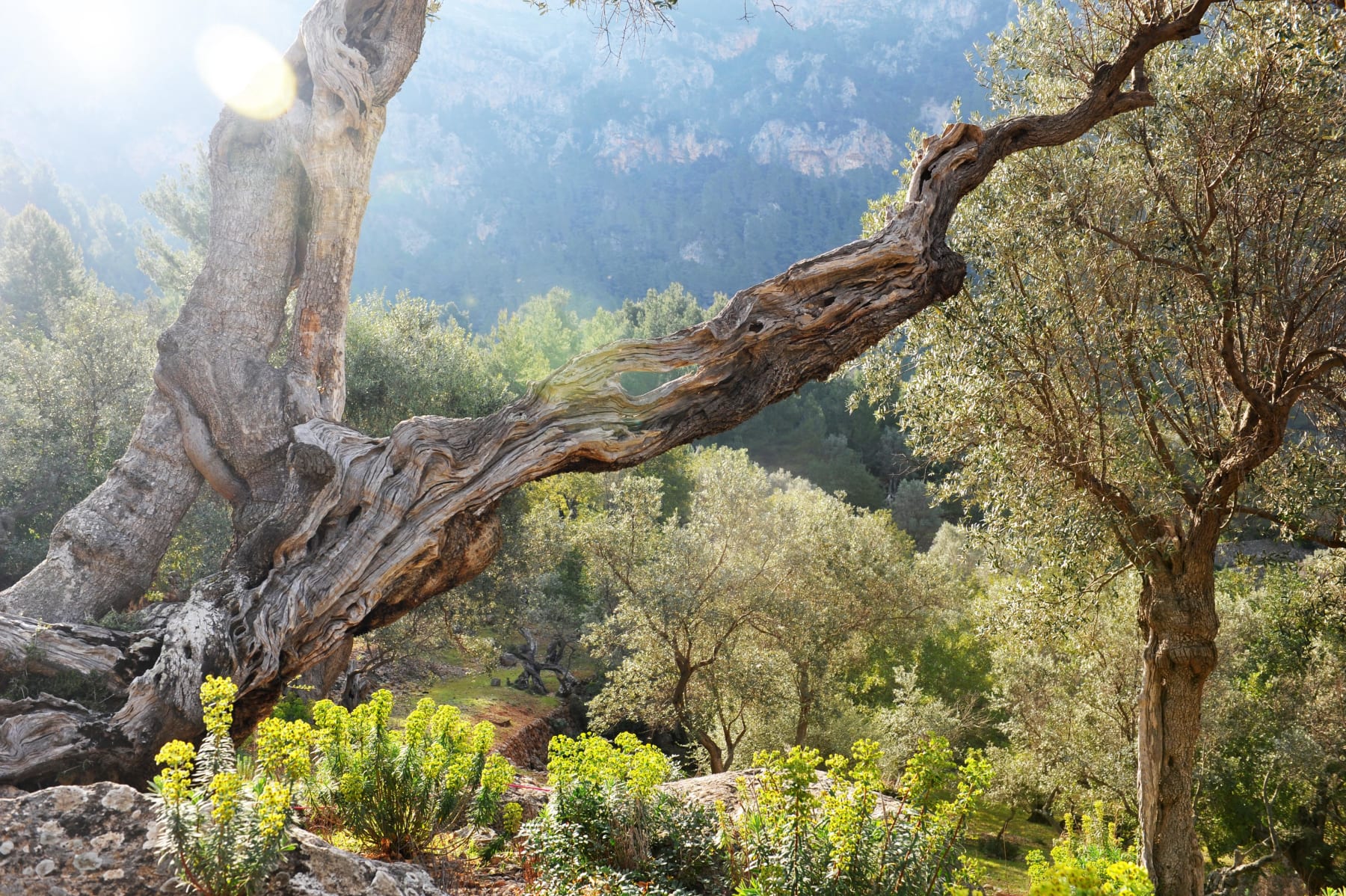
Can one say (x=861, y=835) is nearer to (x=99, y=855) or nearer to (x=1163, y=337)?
(x=99, y=855)

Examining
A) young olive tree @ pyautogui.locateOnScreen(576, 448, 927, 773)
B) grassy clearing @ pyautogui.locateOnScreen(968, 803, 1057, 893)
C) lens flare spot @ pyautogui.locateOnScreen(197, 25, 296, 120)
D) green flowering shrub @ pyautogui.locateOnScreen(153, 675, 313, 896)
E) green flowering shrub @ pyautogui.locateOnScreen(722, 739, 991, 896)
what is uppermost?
lens flare spot @ pyautogui.locateOnScreen(197, 25, 296, 120)

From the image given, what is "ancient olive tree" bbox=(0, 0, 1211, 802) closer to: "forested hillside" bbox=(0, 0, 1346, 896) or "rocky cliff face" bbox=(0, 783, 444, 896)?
"forested hillside" bbox=(0, 0, 1346, 896)

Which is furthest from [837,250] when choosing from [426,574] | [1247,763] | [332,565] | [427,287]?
[427,287]

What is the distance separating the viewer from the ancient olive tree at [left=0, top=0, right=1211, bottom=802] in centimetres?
576

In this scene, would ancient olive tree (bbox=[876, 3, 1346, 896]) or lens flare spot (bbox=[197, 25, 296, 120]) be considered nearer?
lens flare spot (bbox=[197, 25, 296, 120])

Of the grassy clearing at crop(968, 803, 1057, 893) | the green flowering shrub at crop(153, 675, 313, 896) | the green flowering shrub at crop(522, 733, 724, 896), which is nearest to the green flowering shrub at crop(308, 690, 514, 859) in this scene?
the green flowering shrub at crop(522, 733, 724, 896)

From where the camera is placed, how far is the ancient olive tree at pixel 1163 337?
788cm

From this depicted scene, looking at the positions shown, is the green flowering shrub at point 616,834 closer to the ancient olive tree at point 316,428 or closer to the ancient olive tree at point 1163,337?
the ancient olive tree at point 316,428

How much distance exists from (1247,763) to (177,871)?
21.6 meters

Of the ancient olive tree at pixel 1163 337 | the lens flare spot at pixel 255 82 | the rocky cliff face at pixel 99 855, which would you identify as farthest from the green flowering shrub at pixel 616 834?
the lens flare spot at pixel 255 82

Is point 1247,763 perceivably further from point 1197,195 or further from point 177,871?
point 177,871

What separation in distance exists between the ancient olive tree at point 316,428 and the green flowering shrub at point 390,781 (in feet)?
3.26

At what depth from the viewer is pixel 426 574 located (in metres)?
Answer: 6.06

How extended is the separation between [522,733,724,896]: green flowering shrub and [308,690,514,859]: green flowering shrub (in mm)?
564
